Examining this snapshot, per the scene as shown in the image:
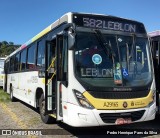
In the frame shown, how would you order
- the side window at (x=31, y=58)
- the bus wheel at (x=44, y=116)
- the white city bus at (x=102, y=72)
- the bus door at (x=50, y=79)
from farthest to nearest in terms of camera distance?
the side window at (x=31, y=58)
the bus wheel at (x=44, y=116)
the bus door at (x=50, y=79)
the white city bus at (x=102, y=72)

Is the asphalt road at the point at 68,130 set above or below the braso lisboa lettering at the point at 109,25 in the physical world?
below

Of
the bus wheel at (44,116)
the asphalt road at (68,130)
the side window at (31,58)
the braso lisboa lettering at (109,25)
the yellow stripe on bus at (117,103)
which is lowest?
the asphalt road at (68,130)

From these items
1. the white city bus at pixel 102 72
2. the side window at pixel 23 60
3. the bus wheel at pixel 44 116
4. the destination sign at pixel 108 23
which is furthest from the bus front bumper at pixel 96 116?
the side window at pixel 23 60

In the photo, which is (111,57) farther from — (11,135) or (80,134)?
(11,135)

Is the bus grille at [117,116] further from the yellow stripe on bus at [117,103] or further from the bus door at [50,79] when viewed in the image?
the bus door at [50,79]

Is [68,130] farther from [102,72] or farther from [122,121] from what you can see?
[102,72]

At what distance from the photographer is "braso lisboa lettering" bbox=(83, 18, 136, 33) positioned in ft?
25.3

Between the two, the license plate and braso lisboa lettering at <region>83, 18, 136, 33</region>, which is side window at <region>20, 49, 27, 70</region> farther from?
the license plate

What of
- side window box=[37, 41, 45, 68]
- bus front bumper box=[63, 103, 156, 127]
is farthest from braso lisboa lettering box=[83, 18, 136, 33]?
side window box=[37, 41, 45, 68]

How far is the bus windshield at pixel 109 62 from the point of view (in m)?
7.31

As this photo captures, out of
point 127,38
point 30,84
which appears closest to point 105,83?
point 127,38

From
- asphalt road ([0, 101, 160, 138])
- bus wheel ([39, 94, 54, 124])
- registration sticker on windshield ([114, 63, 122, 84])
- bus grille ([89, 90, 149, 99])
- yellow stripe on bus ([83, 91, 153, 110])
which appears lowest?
asphalt road ([0, 101, 160, 138])

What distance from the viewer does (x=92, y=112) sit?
22.9ft

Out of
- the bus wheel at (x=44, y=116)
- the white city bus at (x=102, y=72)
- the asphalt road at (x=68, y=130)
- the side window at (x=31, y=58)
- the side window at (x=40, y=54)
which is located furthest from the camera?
the side window at (x=31, y=58)
